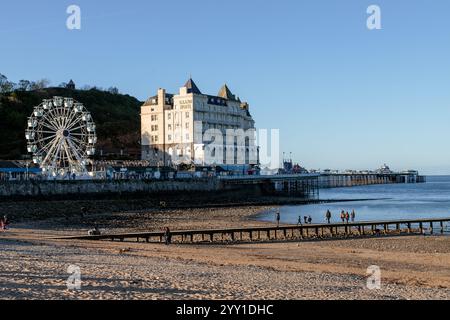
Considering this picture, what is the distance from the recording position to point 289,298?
12172 millimetres

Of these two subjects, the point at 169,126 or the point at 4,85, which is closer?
the point at 169,126

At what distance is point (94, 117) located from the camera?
148125 mm

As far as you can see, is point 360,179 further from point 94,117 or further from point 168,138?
point 168,138

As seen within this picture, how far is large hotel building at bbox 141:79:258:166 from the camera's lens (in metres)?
96.4

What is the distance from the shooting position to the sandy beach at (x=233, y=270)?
40.3ft

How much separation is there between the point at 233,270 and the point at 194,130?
261 feet

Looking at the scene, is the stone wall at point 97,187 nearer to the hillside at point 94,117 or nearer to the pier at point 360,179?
the hillside at point 94,117

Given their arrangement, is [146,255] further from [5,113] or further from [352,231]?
[5,113]

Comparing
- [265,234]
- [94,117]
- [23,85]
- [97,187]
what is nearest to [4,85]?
[23,85]

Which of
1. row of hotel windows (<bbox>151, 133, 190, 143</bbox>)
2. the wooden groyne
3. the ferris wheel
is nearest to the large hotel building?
row of hotel windows (<bbox>151, 133, 190, 143</bbox>)

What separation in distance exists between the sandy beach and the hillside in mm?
82665

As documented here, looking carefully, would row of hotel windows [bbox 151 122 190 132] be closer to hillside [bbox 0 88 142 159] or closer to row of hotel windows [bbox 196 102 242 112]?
row of hotel windows [bbox 196 102 242 112]

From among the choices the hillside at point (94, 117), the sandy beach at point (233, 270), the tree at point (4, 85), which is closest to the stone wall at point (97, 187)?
the sandy beach at point (233, 270)

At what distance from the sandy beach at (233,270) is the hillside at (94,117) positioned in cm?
8266
